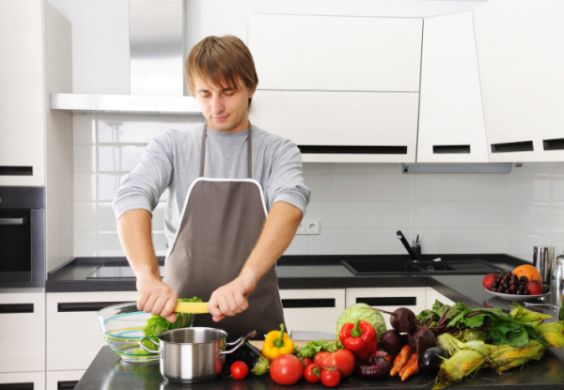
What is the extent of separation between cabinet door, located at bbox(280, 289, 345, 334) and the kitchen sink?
39 centimetres

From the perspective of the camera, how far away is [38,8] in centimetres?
282

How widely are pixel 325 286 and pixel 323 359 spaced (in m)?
1.51

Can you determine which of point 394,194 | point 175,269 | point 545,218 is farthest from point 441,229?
point 175,269

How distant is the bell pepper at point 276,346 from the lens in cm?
149

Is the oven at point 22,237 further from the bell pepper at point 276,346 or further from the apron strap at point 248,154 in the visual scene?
the bell pepper at point 276,346

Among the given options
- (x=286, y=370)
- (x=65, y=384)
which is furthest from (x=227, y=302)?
(x=65, y=384)

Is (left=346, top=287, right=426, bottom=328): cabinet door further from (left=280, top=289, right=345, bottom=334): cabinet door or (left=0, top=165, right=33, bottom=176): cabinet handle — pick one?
(left=0, top=165, right=33, bottom=176): cabinet handle

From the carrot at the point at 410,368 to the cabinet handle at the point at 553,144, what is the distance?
1.30 meters

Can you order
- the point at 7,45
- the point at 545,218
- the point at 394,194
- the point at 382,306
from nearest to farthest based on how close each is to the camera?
the point at 7,45
the point at 382,306
the point at 545,218
the point at 394,194

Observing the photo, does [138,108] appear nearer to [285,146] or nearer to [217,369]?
[285,146]

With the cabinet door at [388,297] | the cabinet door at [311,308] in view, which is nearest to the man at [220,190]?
the cabinet door at [311,308]

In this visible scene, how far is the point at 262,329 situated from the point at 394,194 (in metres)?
1.77

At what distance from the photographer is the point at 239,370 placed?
145 centimetres

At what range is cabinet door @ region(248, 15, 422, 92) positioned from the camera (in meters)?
3.03
